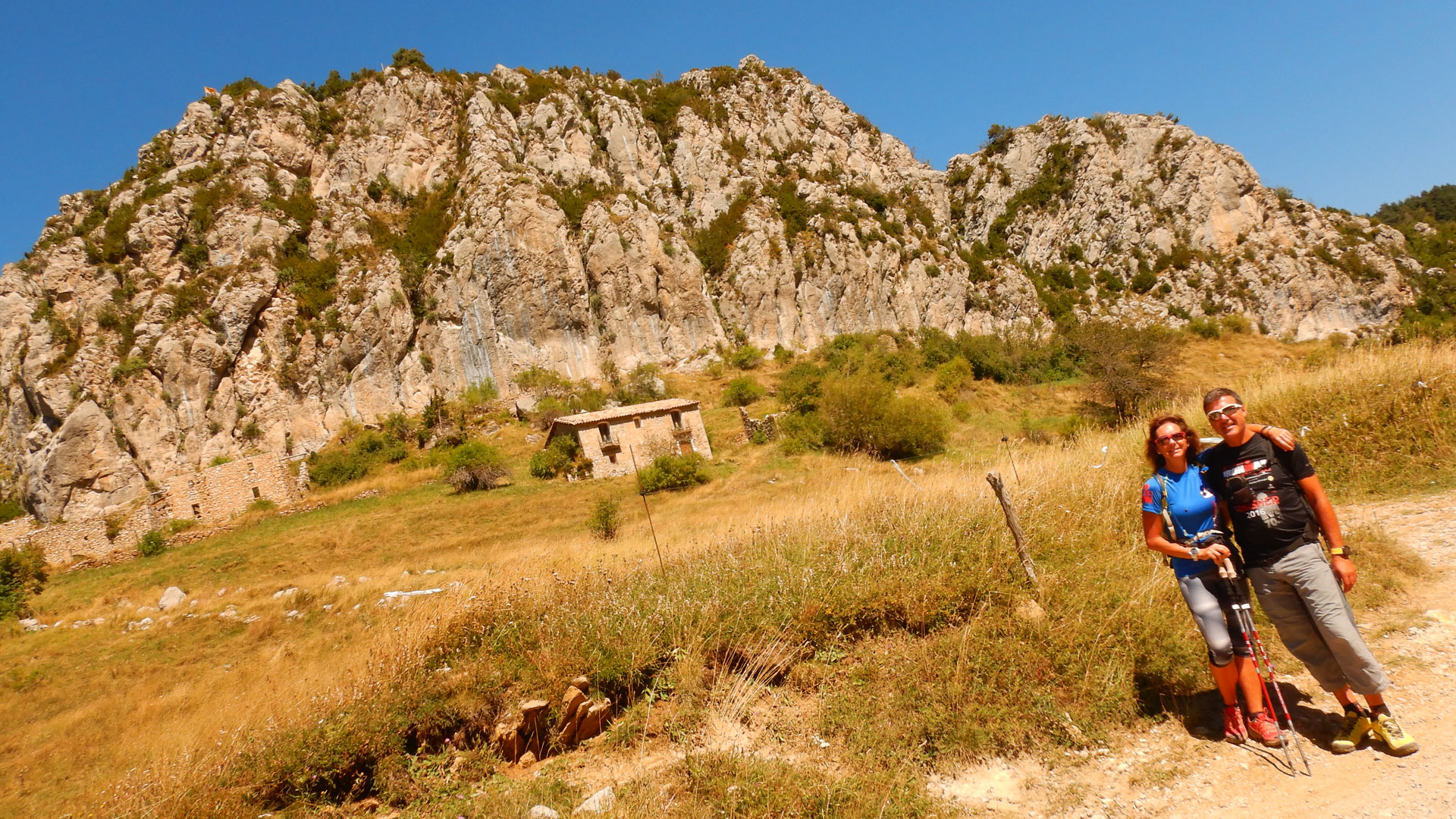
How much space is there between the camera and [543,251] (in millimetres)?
40469

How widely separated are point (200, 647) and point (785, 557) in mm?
10508

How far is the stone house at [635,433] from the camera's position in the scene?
84.5ft

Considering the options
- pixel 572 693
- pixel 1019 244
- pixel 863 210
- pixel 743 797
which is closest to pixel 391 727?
pixel 572 693

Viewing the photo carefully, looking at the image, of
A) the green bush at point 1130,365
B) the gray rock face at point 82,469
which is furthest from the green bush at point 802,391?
the gray rock face at point 82,469

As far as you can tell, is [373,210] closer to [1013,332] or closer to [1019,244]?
[1013,332]

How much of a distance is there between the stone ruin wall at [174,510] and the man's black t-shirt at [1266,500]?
96.4 ft

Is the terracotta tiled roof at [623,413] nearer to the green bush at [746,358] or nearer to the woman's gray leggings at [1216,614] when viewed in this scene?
the green bush at [746,358]

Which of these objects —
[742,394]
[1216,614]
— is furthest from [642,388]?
[1216,614]

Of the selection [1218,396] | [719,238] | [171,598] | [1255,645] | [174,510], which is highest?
[719,238]

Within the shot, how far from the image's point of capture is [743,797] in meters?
3.52

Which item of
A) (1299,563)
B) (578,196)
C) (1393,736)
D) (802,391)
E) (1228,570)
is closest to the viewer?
(1393,736)

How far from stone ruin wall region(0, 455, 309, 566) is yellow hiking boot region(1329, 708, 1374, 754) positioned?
29647 mm

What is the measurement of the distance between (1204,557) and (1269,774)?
1170 mm

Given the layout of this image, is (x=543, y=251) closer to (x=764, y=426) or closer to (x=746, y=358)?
(x=746, y=358)
